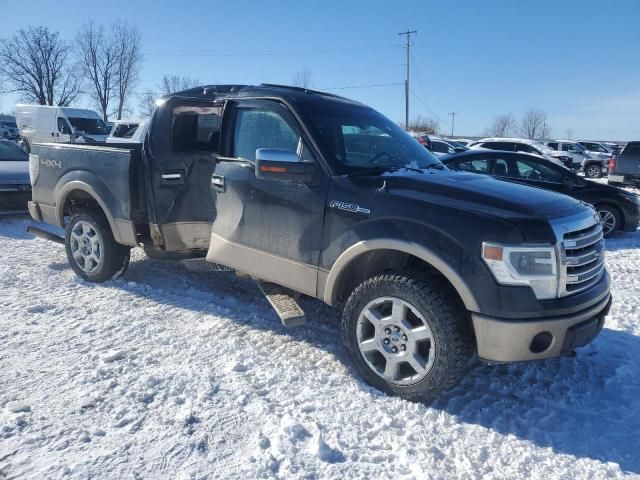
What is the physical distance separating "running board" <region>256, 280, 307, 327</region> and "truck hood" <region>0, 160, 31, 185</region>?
651 cm

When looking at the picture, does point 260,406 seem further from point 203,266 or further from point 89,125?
point 89,125

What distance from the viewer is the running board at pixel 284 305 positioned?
3.60m

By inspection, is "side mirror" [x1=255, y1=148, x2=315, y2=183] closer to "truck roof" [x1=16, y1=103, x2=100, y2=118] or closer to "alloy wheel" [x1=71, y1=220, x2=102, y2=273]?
"alloy wheel" [x1=71, y1=220, x2=102, y2=273]

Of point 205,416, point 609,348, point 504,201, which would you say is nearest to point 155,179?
point 205,416

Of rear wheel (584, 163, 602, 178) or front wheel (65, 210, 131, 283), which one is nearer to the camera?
front wheel (65, 210, 131, 283)

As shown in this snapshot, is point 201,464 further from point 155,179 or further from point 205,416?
point 155,179

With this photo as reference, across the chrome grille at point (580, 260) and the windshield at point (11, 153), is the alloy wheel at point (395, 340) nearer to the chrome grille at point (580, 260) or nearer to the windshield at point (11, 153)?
the chrome grille at point (580, 260)

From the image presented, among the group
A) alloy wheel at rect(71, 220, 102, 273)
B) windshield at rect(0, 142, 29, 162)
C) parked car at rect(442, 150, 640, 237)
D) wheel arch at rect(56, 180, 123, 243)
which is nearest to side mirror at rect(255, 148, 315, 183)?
wheel arch at rect(56, 180, 123, 243)

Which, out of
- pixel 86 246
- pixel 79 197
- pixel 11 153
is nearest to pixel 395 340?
pixel 86 246

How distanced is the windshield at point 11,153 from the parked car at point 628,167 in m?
16.5

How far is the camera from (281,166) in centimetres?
335

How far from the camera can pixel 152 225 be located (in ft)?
15.7

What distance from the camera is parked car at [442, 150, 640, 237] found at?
A: 8.88 m

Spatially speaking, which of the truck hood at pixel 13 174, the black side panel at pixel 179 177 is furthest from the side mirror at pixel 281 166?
the truck hood at pixel 13 174
